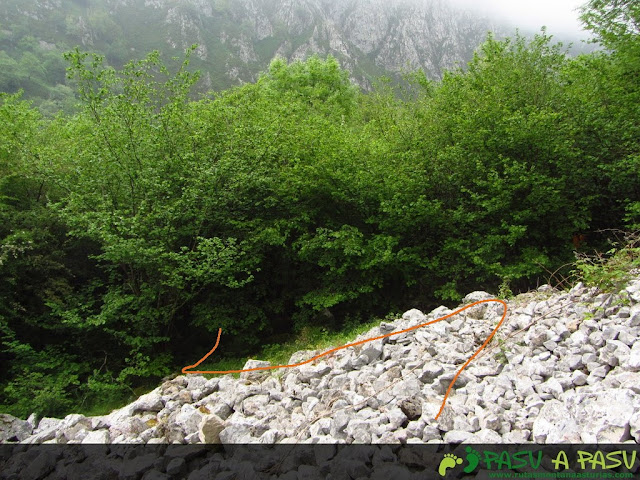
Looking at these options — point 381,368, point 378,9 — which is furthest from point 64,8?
point 381,368

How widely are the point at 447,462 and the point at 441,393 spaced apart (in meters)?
1.29

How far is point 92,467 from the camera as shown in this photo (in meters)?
4.53

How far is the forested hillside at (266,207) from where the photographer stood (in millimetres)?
9734

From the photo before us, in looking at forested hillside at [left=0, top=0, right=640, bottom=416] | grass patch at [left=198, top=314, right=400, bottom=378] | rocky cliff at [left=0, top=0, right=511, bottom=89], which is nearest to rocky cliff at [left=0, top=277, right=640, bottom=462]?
grass patch at [left=198, top=314, right=400, bottom=378]

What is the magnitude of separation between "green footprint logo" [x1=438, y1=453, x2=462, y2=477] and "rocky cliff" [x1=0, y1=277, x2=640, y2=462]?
20 cm

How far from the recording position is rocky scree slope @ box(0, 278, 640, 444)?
12.3 feet

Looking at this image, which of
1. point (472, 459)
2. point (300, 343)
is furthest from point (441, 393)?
point (300, 343)

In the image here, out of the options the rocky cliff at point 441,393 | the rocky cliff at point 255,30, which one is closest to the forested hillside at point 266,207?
the rocky cliff at point 441,393

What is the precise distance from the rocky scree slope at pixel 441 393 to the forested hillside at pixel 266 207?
11.8 feet

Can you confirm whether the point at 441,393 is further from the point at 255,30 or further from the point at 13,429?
the point at 255,30

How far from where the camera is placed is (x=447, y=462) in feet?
11.5

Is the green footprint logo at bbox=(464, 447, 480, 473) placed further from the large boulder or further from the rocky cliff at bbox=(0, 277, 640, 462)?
the large boulder

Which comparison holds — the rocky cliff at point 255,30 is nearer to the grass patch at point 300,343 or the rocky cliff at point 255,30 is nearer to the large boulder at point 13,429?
the grass patch at point 300,343

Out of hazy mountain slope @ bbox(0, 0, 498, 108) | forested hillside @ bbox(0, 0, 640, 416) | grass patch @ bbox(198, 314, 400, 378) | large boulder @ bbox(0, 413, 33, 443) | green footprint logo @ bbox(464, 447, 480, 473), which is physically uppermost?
hazy mountain slope @ bbox(0, 0, 498, 108)
